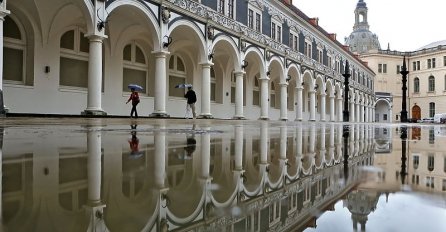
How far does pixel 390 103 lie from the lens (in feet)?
247

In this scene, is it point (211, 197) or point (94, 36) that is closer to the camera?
point (211, 197)

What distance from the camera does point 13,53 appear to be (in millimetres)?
15078

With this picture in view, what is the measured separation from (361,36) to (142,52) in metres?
83.5

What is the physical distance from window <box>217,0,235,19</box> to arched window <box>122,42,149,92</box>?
5.66 meters

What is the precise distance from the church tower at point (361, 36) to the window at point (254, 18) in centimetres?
6860

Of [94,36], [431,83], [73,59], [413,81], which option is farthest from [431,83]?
[94,36]

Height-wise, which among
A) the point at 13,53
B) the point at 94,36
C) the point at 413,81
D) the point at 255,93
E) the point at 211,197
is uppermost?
the point at 413,81

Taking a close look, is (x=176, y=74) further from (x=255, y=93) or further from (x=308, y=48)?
Answer: (x=308, y=48)

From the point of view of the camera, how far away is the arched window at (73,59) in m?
16.9

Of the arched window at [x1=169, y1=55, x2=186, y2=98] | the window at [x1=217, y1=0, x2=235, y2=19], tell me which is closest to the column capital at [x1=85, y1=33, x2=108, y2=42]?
the window at [x1=217, y1=0, x2=235, y2=19]

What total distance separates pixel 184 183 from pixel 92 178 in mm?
455

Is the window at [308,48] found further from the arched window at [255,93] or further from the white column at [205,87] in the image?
the white column at [205,87]

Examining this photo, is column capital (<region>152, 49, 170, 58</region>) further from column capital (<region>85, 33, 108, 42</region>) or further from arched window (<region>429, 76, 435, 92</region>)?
arched window (<region>429, 76, 435, 92</region>)

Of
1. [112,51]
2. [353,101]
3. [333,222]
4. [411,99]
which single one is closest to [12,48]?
[112,51]
